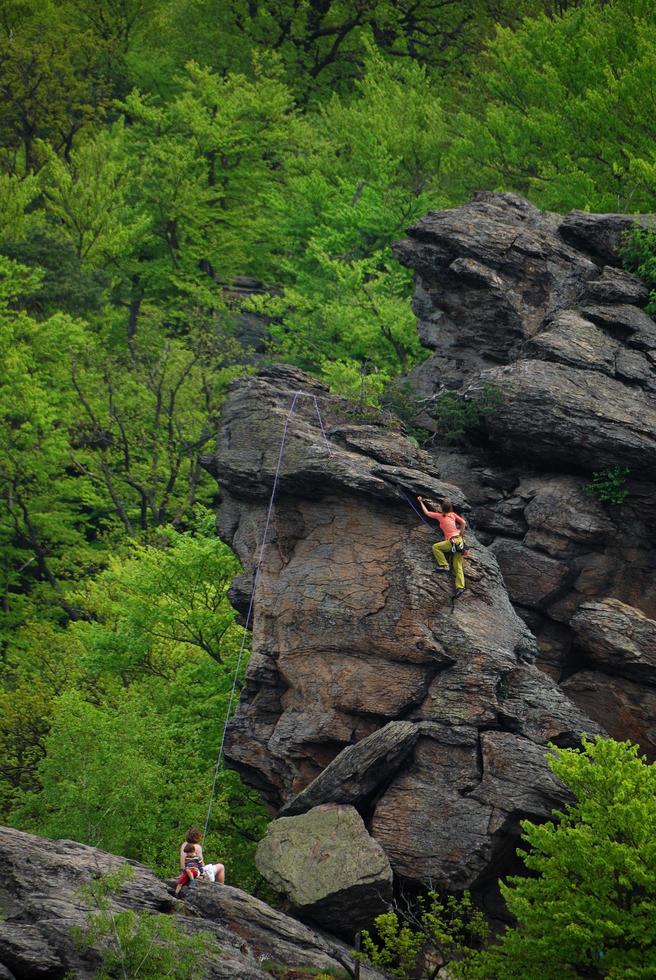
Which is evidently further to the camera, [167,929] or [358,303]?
[358,303]

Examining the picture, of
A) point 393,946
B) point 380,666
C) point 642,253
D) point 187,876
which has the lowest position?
point 393,946

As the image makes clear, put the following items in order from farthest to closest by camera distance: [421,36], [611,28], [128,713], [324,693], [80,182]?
[421,36]
[80,182]
[611,28]
[128,713]
[324,693]

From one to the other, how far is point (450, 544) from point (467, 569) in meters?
0.84

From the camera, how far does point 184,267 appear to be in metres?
54.6

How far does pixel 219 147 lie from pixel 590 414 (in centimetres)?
3346

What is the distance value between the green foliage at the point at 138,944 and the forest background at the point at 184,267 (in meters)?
7.68

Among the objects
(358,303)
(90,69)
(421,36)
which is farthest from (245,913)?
(421,36)

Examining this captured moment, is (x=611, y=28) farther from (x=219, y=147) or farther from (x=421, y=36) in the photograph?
(x=421, y=36)

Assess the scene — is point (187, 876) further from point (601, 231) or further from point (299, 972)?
point (601, 231)

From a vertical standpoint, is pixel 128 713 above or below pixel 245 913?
below

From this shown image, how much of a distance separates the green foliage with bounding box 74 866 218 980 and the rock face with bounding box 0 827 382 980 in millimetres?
337

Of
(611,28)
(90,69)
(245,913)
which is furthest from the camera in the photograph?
(90,69)

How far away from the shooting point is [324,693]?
2405 centimetres

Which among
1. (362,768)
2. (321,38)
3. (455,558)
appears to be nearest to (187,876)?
(362,768)
